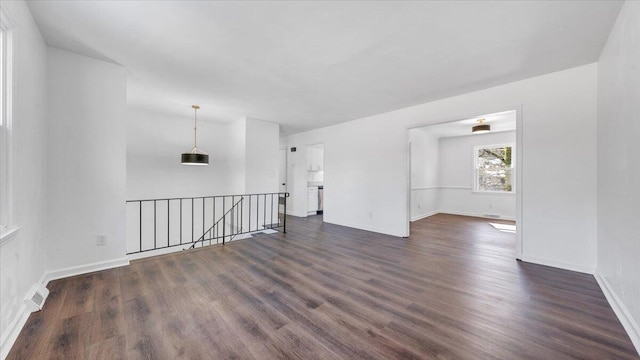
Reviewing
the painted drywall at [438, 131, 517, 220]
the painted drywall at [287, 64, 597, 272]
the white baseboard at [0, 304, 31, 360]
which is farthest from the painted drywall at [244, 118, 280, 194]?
the painted drywall at [438, 131, 517, 220]

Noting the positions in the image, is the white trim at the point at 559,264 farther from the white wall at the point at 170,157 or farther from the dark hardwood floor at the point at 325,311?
the white wall at the point at 170,157

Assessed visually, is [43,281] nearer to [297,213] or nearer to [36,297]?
[36,297]

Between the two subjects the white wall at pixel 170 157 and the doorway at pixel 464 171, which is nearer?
the white wall at pixel 170 157

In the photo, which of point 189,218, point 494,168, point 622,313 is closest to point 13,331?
point 189,218

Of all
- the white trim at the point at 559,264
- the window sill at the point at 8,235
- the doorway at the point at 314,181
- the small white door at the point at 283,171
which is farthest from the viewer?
the small white door at the point at 283,171

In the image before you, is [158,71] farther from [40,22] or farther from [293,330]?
[293,330]

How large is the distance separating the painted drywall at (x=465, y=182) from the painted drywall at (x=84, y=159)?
7.99 metres

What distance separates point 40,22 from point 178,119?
3.43 metres

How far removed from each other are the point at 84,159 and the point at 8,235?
142 cm

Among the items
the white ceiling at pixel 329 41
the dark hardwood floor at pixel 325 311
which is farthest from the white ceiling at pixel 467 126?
the dark hardwood floor at pixel 325 311

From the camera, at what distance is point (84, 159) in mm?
2691

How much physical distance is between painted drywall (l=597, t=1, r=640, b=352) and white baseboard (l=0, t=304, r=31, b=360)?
13.6 ft

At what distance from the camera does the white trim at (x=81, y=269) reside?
8.19ft

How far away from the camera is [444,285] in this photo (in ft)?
8.23
